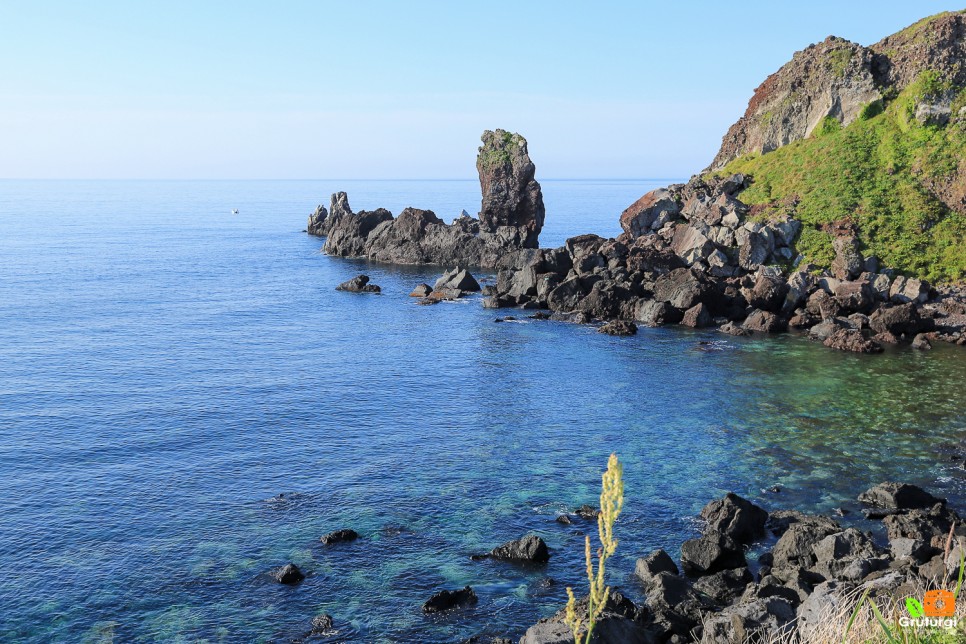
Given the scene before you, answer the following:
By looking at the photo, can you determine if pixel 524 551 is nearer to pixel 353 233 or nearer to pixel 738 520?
pixel 738 520

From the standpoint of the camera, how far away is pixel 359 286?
118438 millimetres

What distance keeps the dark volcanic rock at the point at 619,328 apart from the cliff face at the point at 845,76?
65.5 metres

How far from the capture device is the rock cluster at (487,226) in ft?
489

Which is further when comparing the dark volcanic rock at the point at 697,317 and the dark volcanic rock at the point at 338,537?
the dark volcanic rock at the point at 697,317

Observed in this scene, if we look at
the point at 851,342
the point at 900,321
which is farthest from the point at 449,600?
the point at 900,321

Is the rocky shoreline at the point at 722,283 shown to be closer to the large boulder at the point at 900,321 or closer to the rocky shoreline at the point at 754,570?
the large boulder at the point at 900,321

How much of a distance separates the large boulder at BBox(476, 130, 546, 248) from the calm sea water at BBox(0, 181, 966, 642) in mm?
63755

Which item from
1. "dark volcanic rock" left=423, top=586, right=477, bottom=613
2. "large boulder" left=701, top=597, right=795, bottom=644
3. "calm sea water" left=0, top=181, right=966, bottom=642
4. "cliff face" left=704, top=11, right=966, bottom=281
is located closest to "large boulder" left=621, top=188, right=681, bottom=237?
"cliff face" left=704, top=11, right=966, bottom=281

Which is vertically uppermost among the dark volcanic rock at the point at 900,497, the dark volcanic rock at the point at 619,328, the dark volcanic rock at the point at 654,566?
the dark volcanic rock at the point at 619,328

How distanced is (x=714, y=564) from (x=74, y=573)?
28458 millimetres

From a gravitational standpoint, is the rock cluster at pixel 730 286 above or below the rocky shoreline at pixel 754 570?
above

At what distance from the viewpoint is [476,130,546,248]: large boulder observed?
6053 inches

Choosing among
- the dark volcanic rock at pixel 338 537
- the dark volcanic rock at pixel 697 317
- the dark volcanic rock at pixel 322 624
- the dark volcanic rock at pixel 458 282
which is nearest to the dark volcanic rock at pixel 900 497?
the dark volcanic rock at pixel 338 537

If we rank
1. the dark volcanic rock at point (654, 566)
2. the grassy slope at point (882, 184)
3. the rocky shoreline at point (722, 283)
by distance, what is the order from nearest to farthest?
the dark volcanic rock at point (654, 566), the rocky shoreline at point (722, 283), the grassy slope at point (882, 184)
